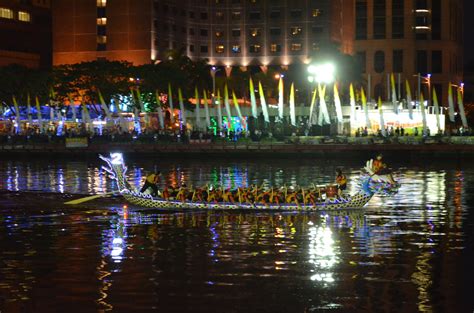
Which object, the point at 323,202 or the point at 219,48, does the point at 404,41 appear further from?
the point at 323,202

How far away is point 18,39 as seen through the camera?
166375 mm

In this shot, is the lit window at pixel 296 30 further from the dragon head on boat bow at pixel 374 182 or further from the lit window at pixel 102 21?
the dragon head on boat bow at pixel 374 182

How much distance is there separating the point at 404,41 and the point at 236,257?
15699 centimetres

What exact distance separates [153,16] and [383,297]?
13610 centimetres

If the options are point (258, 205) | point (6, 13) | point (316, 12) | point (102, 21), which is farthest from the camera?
point (316, 12)

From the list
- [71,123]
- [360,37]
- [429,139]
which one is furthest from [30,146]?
[360,37]

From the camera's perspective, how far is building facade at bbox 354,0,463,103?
18425 cm

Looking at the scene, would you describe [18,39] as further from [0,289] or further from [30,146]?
[0,289]

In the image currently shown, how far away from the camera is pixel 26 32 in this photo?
562 feet

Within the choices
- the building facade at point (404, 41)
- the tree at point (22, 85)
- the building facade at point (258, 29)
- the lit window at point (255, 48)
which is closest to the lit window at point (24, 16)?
the building facade at point (258, 29)

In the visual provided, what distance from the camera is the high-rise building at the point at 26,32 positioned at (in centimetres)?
16175

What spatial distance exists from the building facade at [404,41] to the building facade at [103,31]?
160 ft

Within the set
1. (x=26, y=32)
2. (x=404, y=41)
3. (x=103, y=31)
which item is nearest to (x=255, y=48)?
(x=404, y=41)

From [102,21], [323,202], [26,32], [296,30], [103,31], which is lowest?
[323,202]
